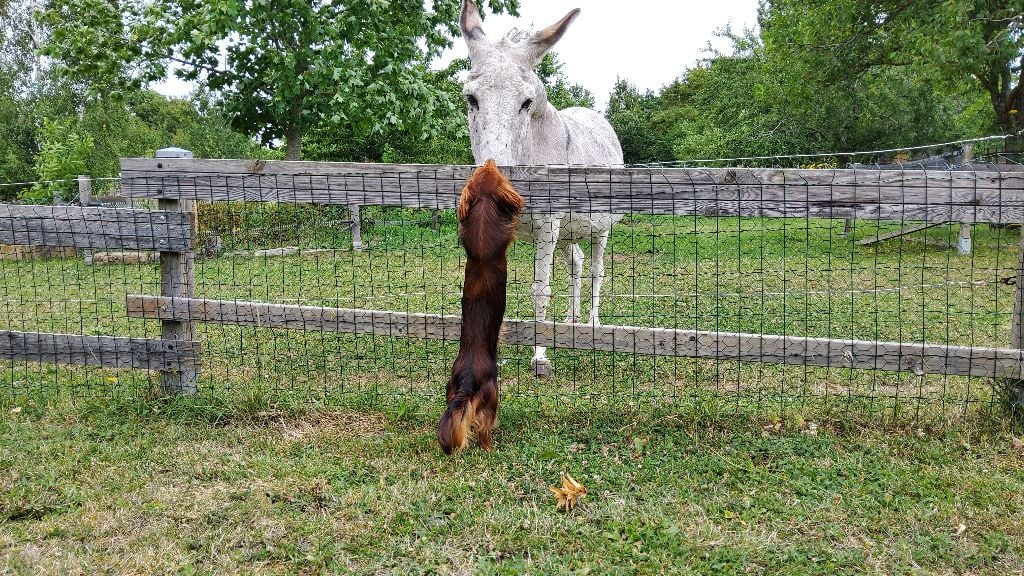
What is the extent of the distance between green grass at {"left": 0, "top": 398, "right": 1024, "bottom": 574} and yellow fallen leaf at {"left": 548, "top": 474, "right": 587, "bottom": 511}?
0.04 metres

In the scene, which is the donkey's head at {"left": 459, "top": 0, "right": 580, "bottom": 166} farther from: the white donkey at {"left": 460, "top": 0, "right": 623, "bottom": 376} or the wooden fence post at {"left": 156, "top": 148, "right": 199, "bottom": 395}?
the wooden fence post at {"left": 156, "top": 148, "right": 199, "bottom": 395}

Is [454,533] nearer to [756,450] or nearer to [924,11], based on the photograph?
[756,450]

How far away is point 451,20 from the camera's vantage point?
1421 cm

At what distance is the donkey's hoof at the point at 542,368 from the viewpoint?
4801mm

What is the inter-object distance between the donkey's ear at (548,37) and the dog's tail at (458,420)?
7.78 feet

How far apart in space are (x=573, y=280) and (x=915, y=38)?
1025 centimetres

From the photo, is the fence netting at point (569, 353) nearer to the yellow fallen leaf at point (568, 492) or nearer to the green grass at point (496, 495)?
the green grass at point (496, 495)

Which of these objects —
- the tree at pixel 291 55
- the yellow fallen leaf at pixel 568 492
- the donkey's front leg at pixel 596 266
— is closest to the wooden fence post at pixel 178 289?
the yellow fallen leaf at pixel 568 492

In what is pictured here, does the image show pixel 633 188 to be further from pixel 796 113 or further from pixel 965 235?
pixel 796 113

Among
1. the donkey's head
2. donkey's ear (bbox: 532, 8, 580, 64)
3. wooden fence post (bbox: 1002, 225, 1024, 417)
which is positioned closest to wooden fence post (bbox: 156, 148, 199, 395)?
the donkey's head

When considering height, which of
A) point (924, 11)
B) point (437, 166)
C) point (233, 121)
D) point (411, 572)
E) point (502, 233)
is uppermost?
point (924, 11)

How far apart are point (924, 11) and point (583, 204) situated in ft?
39.7

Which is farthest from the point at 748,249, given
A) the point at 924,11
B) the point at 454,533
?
the point at 454,533

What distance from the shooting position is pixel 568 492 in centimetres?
296
